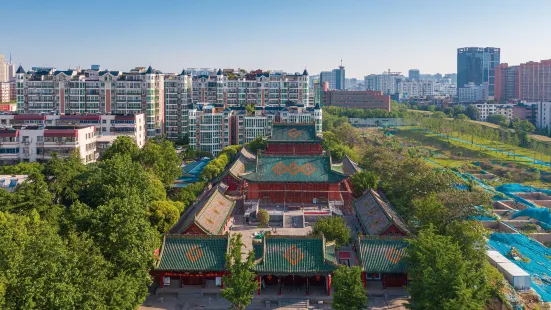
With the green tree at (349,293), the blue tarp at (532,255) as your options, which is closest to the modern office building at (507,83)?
the blue tarp at (532,255)

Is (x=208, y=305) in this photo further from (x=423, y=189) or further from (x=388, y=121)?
(x=388, y=121)

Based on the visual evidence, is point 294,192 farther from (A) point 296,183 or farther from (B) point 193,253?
(B) point 193,253

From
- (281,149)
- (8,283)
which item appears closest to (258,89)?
(281,149)

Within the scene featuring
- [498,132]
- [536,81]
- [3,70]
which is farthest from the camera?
[3,70]

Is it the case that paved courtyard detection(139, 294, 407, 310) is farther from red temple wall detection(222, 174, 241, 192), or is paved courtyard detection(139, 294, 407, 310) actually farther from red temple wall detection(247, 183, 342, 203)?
red temple wall detection(222, 174, 241, 192)

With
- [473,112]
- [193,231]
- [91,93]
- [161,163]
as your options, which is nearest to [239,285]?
[193,231]

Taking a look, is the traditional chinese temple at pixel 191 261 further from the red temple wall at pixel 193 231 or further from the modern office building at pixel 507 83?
the modern office building at pixel 507 83
